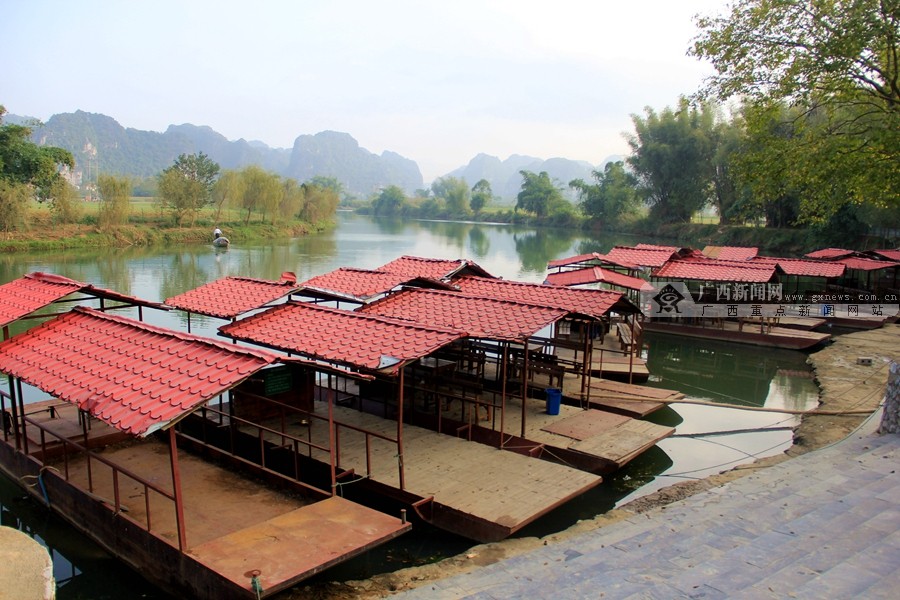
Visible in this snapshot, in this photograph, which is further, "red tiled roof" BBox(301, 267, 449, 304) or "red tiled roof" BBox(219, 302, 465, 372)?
"red tiled roof" BBox(301, 267, 449, 304)

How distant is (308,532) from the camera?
20.5 ft

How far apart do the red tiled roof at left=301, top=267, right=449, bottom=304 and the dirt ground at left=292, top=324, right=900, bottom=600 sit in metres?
6.22

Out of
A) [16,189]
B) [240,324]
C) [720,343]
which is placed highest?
[16,189]

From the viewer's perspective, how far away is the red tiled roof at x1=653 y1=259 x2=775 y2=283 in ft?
63.7

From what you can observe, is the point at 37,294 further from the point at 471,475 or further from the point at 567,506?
the point at 567,506

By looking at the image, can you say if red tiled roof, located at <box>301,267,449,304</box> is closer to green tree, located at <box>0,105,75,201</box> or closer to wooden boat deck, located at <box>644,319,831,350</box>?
wooden boat deck, located at <box>644,319,831,350</box>

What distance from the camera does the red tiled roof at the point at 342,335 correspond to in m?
7.67

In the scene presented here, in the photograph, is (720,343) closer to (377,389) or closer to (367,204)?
(377,389)

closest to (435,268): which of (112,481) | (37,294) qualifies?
(37,294)

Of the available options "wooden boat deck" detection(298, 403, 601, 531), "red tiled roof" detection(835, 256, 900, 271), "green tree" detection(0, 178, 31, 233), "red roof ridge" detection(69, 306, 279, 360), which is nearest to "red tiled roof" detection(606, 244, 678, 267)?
"red tiled roof" detection(835, 256, 900, 271)

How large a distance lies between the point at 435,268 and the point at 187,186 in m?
40.0

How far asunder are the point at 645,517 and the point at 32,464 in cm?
744

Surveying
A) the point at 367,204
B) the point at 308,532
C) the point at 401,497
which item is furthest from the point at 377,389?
the point at 367,204

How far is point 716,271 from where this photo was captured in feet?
65.7
